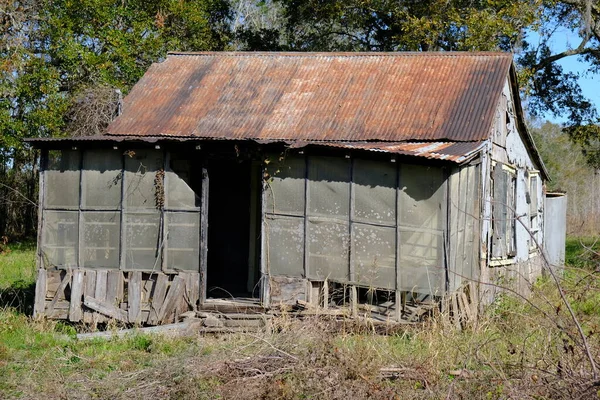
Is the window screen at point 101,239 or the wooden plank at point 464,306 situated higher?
the window screen at point 101,239

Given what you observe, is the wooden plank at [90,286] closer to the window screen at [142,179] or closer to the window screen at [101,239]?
the window screen at [101,239]

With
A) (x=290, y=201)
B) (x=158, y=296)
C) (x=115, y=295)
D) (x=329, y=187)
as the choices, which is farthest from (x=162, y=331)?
(x=329, y=187)

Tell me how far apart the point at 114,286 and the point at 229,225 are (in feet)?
9.64

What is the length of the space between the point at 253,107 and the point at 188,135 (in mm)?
1381

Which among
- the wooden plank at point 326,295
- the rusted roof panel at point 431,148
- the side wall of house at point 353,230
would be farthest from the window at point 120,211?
the rusted roof panel at point 431,148

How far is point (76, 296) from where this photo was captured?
36.9 ft

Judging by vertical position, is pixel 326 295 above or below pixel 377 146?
below

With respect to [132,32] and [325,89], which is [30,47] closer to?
[132,32]

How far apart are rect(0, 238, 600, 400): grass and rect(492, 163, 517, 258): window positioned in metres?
3.25

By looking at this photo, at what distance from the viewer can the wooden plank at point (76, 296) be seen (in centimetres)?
1122

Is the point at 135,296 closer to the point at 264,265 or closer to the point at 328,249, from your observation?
the point at 264,265

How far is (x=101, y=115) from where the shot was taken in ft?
63.6

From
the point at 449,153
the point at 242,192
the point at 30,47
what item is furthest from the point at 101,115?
the point at 449,153

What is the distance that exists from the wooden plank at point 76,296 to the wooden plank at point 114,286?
41 cm
